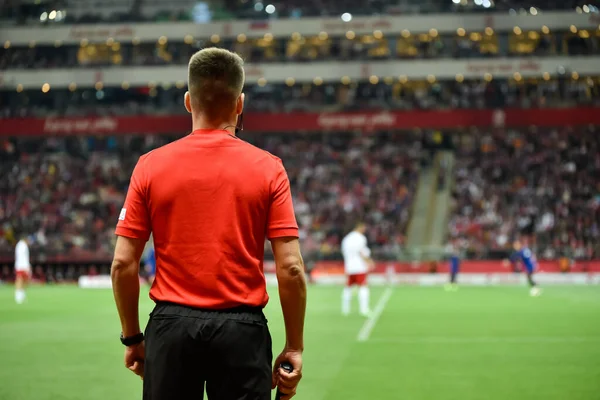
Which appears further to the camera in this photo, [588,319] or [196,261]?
[588,319]

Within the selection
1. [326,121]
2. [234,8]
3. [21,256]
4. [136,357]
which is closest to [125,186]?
[326,121]

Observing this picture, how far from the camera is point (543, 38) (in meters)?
57.7

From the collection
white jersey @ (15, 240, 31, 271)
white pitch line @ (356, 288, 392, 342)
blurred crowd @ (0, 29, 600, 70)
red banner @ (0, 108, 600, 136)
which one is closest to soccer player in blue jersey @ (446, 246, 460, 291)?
white pitch line @ (356, 288, 392, 342)

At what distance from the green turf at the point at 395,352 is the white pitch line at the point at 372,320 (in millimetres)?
179

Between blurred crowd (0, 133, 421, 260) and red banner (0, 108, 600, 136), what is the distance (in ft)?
6.60

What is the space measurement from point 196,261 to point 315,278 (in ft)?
126

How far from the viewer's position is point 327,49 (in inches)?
2324

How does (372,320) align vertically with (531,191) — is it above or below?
above

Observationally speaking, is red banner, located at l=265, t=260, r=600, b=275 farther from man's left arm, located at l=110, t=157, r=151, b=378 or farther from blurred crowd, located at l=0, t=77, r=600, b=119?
man's left arm, located at l=110, t=157, r=151, b=378

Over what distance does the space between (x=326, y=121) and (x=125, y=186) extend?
12553 mm

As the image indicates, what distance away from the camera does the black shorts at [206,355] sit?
4.06 meters

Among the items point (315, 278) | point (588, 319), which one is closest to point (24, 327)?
point (588, 319)

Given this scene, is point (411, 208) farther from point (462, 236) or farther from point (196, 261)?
point (196, 261)

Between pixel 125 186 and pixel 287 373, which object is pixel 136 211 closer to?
pixel 287 373
